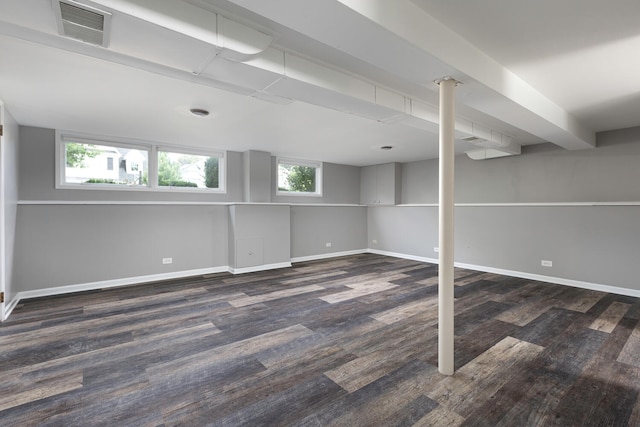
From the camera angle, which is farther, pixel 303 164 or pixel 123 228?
pixel 303 164

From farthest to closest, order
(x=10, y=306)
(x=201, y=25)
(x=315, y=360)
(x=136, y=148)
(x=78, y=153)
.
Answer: (x=136, y=148) < (x=78, y=153) < (x=10, y=306) < (x=315, y=360) < (x=201, y=25)

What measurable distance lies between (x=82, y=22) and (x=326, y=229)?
20.4 feet

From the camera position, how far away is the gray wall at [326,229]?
6957 millimetres

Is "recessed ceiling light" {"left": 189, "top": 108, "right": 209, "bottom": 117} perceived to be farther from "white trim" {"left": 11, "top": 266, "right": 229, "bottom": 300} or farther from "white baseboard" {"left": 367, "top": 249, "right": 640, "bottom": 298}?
"white baseboard" {"left": 367, "top": 249, "right": 640, "bottom": 298}

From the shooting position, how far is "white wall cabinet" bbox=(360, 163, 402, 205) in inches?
286

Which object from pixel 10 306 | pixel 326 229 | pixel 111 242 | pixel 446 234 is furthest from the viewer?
pixel 326 229

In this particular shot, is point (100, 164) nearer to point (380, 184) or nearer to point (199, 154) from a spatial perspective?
point (199, 154)

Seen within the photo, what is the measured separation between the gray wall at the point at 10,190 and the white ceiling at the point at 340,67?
27 centimetres

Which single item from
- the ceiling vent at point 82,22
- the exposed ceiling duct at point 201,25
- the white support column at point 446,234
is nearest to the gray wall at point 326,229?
the white support column at point 446,234

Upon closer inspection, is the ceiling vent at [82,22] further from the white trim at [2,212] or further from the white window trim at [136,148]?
the white window trim at [136,148]

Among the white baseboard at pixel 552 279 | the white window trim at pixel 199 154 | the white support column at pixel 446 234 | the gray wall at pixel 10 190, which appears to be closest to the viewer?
the white support column at pixel 446 234

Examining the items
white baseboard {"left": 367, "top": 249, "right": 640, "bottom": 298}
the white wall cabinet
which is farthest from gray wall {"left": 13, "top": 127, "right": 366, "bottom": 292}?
white baseboard {"left": 367, "top": 249, "right": 640, "bottom": 298}

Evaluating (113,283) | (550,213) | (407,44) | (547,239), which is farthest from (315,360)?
(550,213)

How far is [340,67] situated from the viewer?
99.8 inches
